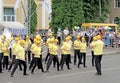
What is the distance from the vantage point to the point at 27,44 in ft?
76.7

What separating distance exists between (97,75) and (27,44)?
6.15 meters

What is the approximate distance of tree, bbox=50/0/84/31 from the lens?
4378cm

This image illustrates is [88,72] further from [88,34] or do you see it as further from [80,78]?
[88,34]

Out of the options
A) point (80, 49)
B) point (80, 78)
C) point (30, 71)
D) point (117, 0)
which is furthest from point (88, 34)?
point (117, 0)

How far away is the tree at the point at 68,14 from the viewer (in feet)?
144

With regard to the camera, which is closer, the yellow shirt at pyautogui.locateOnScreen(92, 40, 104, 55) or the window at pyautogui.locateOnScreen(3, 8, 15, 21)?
the yellow shirt at pyautogui.locateOnScreen(92, 40, 104, 55)

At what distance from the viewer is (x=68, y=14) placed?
4384 cm

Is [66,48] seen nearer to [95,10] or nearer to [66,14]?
[66,14]

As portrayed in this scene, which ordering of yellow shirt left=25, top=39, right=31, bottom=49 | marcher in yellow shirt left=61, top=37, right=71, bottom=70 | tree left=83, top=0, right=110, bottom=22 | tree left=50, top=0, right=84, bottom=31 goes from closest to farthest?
marcher in yellow shirt left=61, top=37, right=71, bottom=70, yellow shirt left=25, top=39, right=31, bottom=49, tree left=50, top=0, right=84, bottom=31, tree left=83, top=0, right=110, bottom=22

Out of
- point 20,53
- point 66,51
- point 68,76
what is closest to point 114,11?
point 66,51

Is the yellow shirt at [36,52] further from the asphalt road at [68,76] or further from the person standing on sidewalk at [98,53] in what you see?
the person standing on sidewalk at [98,53]

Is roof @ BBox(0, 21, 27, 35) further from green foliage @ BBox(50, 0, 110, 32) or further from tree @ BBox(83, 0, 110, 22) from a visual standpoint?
tree @ BBox(83, 0, 110, 22)

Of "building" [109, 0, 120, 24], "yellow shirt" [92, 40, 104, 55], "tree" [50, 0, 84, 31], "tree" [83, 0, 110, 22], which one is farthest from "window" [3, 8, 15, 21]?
"yellow shirt" [92, 40, 104, 55]

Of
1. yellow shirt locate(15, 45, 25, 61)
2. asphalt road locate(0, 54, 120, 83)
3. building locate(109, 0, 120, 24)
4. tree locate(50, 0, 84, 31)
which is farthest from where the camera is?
building locate(109, 0, 120, 24)
